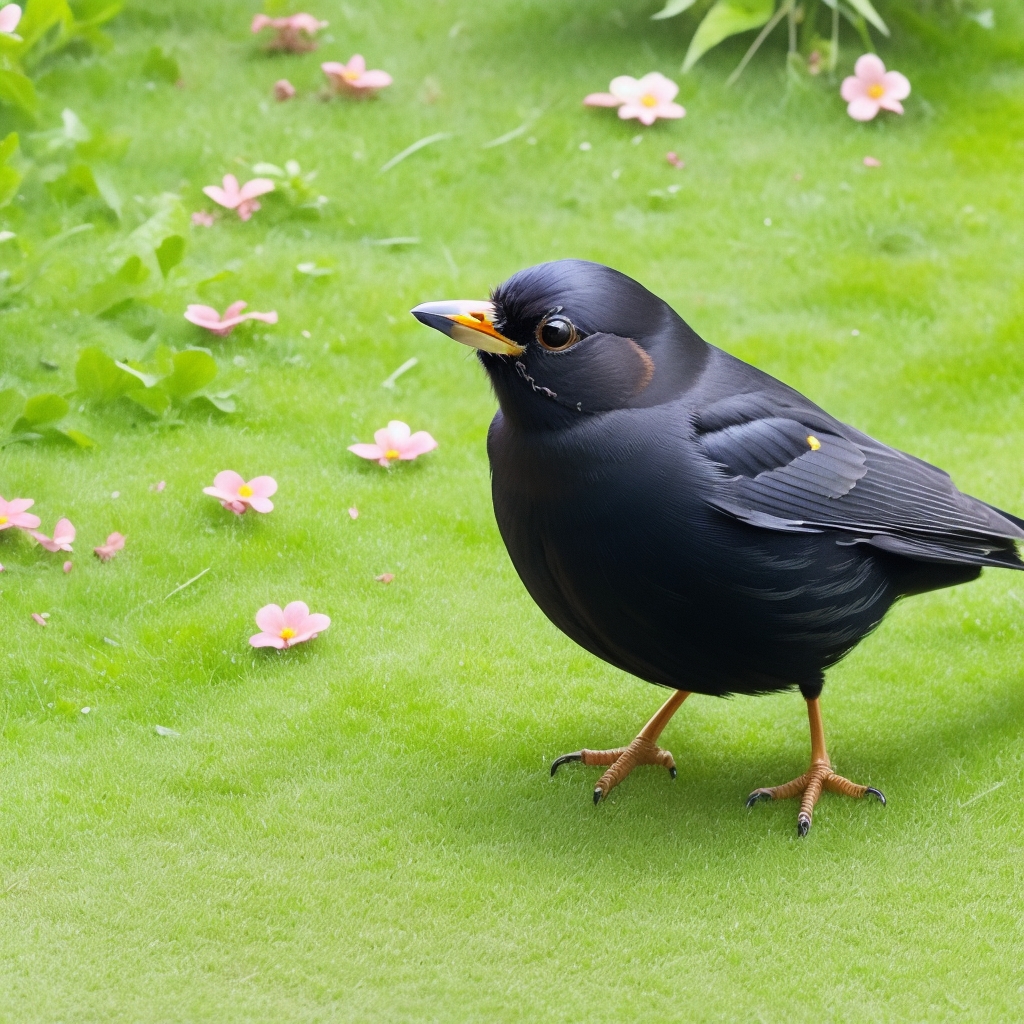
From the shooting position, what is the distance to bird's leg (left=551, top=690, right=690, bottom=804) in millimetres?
4082

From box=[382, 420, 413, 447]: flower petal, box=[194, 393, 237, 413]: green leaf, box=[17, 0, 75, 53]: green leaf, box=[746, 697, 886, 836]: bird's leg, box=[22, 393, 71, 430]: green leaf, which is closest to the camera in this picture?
box=[746, 697, 886, 836]: bird's leg

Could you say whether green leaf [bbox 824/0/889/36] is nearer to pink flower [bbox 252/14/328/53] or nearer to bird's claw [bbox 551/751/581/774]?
pink flower [bbox 252/14/328/53]

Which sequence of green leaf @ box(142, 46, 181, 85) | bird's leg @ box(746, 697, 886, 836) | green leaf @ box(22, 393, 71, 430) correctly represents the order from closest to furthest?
bird's leg @ box(746, 697, 886, 836), green leaf @ box(22, 393, 71, 430), green leaf @ box(142, 46, 181, 85)

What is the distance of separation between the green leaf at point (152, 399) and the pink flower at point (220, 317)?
450 mm

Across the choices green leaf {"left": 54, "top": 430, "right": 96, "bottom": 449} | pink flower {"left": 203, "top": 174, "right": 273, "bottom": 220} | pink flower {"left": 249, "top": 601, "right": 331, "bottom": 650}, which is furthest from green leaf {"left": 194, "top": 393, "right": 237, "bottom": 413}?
pink flower {"left": 203, "top": 174, "right": 273, "bottom": 220}

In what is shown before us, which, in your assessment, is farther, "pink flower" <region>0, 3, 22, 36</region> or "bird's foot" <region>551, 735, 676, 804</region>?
"pink flower" <region>0, 3, 22, 36</region>

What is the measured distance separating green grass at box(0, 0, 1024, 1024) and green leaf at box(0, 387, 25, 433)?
0.63 feet

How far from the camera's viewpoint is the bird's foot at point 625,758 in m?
4.09

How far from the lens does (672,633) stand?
3.62 m

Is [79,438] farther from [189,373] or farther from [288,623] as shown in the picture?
[288,623]

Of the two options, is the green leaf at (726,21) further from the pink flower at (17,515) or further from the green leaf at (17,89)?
the pink flower at (17,515)

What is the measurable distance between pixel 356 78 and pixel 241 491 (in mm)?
3605

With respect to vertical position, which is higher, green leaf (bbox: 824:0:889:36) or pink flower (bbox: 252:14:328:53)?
green leaf (bbox: 824:0:889:36)

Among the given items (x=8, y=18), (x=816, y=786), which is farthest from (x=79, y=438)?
(x=816, y=786)
